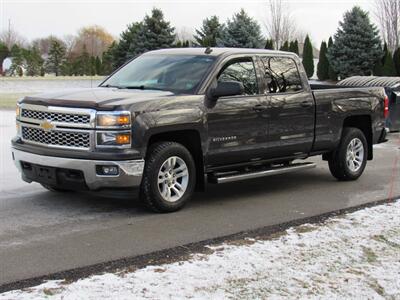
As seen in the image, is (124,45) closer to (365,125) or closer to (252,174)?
(365,125)

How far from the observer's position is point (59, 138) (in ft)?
22.1

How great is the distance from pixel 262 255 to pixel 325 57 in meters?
34.3

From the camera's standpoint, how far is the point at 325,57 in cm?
3828

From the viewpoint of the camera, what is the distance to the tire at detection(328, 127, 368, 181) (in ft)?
31.0

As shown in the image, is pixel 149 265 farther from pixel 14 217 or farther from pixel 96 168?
pixel 14 217

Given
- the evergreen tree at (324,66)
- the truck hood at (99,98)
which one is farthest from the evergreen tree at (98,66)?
the truck hood at (99,98)

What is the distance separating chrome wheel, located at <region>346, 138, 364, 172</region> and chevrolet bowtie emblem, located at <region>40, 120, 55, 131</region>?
15.8ft

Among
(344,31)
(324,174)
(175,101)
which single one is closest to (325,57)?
(344,31)

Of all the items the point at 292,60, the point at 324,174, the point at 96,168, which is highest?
the point at 292,60

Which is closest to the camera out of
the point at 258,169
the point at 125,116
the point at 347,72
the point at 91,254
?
the point at 91,254

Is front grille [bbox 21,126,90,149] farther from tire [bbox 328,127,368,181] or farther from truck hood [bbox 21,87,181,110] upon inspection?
tire [bbox 328,127,368,181]

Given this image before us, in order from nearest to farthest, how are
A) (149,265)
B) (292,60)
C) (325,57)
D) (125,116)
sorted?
(149,265), (125,116), (292,60), (325,57)

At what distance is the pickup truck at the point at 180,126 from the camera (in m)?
6.55

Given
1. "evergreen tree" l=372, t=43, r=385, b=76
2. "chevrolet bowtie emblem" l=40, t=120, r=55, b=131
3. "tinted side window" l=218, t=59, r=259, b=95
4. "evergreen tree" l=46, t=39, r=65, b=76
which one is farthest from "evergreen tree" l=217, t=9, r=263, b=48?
"chevrolet bowtie emblem" l=40, t=120, r=55, b=131
